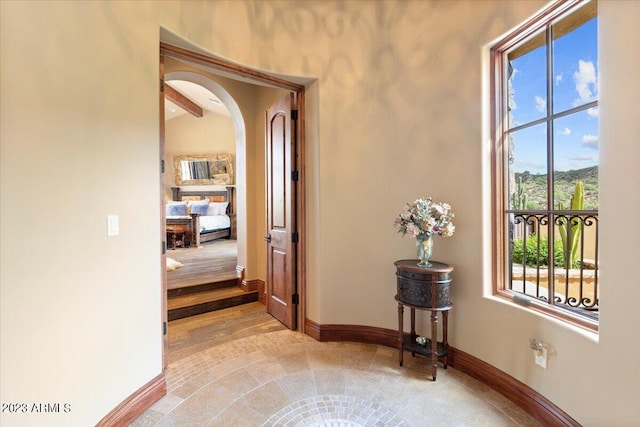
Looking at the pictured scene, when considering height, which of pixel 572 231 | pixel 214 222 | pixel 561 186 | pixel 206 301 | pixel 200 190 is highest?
pixel 200 190

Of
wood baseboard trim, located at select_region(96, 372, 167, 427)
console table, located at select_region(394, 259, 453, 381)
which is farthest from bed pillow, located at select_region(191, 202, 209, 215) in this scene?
console table, located at select_region(394, 259, 453, 381)

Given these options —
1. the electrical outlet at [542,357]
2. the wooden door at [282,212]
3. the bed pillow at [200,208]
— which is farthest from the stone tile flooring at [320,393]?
Result: the bed pillow at [200,208]

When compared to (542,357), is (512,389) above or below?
below

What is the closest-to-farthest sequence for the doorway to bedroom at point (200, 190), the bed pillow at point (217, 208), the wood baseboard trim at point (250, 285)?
1. the wood baseboard trim at point (250, 285)
2. the doorway to bedroom at point (200, 190)
3. the bed pillow at point (217, 208)

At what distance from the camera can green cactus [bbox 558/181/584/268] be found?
5.83 feet

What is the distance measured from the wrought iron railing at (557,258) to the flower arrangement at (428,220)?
443 millimetres

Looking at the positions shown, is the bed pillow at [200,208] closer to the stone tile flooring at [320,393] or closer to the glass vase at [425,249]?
the stone tile flooring at [320,393]

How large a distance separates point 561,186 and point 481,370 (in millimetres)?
1390

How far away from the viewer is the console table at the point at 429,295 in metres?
2.23

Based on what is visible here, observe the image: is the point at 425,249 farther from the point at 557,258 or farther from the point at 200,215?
the point at 200,215

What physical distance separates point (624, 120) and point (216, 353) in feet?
10.4

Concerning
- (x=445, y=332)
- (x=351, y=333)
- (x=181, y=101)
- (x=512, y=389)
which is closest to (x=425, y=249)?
(x=445, y=332)

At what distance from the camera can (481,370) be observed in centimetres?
223

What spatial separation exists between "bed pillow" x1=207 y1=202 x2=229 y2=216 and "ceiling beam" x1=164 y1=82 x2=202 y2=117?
2751 mm
